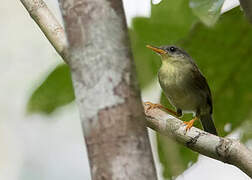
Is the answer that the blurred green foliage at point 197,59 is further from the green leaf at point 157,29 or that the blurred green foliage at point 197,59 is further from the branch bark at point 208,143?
the branch bark at point 208,143

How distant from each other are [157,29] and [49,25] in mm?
537

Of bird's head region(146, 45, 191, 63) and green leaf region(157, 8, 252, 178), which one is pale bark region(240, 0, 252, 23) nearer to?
green leaf region(157, 8, 252, 178)

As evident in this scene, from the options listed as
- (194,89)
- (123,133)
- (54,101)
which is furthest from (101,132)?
(194,89)

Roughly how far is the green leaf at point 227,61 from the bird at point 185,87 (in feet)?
2.77

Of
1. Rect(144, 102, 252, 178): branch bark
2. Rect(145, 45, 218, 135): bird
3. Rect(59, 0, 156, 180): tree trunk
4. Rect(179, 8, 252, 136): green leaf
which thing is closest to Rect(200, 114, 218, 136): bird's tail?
Rect(145, 45, 218, 135): bird

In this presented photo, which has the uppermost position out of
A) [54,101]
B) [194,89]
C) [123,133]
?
[123,133]

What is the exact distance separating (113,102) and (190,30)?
4.46ft

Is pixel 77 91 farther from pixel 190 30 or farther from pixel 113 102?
pixel 190 30

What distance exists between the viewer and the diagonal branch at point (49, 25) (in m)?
2.25

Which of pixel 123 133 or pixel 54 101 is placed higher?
pixel 123 133

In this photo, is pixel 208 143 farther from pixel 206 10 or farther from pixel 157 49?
pixel 157 49

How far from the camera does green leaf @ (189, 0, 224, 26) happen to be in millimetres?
2100

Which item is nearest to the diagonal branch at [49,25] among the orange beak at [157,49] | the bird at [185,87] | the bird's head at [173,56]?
the orange beak at [157,49]

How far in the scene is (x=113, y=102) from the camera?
138 centimetres
